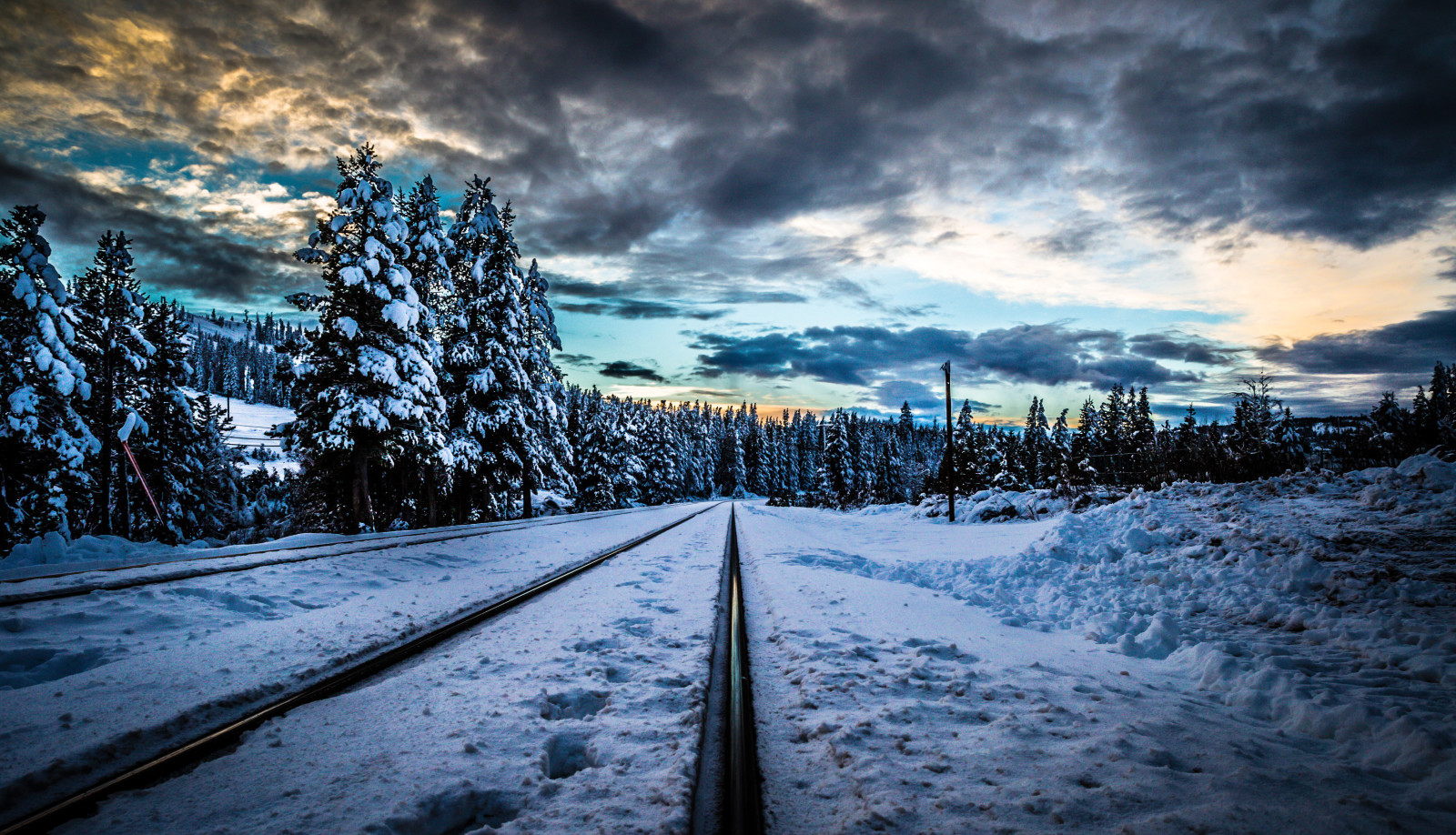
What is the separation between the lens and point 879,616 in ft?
20.4

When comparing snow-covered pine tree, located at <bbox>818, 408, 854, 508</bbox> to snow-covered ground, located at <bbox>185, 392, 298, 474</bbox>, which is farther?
snow-covered pine tree, located at <bbox>818, 408, 854, 508</bbox>

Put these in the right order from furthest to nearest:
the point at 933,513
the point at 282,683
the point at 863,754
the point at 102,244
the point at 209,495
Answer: the point at 209,495, the point at 933,513, the point at 102,244, the point at 282,683, the point at 863,754

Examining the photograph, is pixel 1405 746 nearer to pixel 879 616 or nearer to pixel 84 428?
pixel 879 616

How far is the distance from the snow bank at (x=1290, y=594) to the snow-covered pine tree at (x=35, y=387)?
21373mm

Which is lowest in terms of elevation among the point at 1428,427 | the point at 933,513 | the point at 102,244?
the point at 933,513

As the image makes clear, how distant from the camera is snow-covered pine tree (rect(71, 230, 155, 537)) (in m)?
20.0

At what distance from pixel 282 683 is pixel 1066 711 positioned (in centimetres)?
534

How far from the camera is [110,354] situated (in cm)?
2047

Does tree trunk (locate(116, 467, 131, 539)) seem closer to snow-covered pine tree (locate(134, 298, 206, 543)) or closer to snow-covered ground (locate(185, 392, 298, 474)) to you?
snow-covered pine tree (locate(134, 298, 206, 543))

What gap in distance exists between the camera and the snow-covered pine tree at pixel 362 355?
54.9ft

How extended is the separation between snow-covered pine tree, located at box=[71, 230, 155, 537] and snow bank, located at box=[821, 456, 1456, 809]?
27230 mm

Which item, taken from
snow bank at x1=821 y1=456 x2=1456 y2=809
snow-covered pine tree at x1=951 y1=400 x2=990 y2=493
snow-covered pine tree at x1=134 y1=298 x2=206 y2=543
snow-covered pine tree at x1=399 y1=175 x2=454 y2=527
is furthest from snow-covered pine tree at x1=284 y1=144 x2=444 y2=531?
snow-covered pine tree at x1=951 y1=400 x2=990 y2=493

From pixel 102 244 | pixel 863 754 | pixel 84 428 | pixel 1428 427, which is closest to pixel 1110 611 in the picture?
pixel 863 754

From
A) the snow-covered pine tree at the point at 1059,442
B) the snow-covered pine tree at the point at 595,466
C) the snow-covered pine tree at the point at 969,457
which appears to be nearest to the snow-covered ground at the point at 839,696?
the snow-covered pine tree at the point at 595,466
